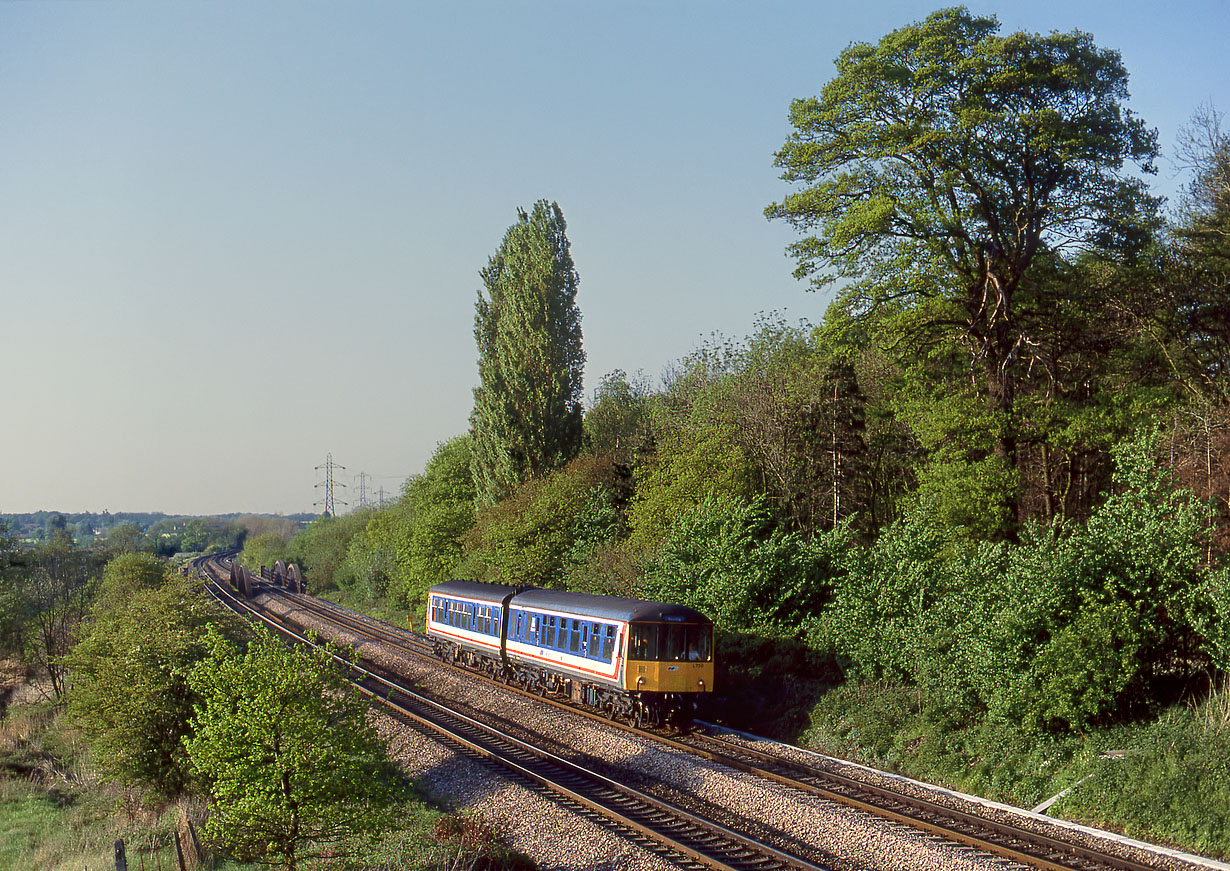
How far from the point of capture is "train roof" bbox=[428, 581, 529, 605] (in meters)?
27.7

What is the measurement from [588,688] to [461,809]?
286 inches

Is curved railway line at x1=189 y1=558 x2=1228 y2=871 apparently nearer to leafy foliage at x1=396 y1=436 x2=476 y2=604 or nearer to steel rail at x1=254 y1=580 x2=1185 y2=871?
steel rail at x1=254 y1=580 x2=1185 y2=871

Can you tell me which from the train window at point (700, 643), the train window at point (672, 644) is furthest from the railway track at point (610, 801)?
the train window at point (700, 643)

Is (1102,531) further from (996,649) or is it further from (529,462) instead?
(529,462)

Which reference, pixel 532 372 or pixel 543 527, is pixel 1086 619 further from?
pixel 532 372

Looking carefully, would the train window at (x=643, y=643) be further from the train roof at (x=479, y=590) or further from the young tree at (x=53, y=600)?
the young tree at (x=53, y=600)

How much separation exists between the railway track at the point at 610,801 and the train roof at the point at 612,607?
3392 millimetres

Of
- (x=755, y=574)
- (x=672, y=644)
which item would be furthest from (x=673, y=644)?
(x=755, y=574)

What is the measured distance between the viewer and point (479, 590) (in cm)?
2953

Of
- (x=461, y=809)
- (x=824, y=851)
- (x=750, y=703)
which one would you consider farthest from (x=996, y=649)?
(x=461, y=809)

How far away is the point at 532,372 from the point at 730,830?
29.6 m

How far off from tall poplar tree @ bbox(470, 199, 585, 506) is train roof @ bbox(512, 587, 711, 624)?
16224 millimetres

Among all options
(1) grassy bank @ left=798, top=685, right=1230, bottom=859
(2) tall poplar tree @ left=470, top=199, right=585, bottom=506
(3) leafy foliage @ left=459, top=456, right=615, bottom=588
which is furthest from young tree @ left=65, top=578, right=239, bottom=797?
(2) tall poplar tree @ left=470, top=199, right=585, bottom=506

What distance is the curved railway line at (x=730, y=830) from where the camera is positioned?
12.3 m
